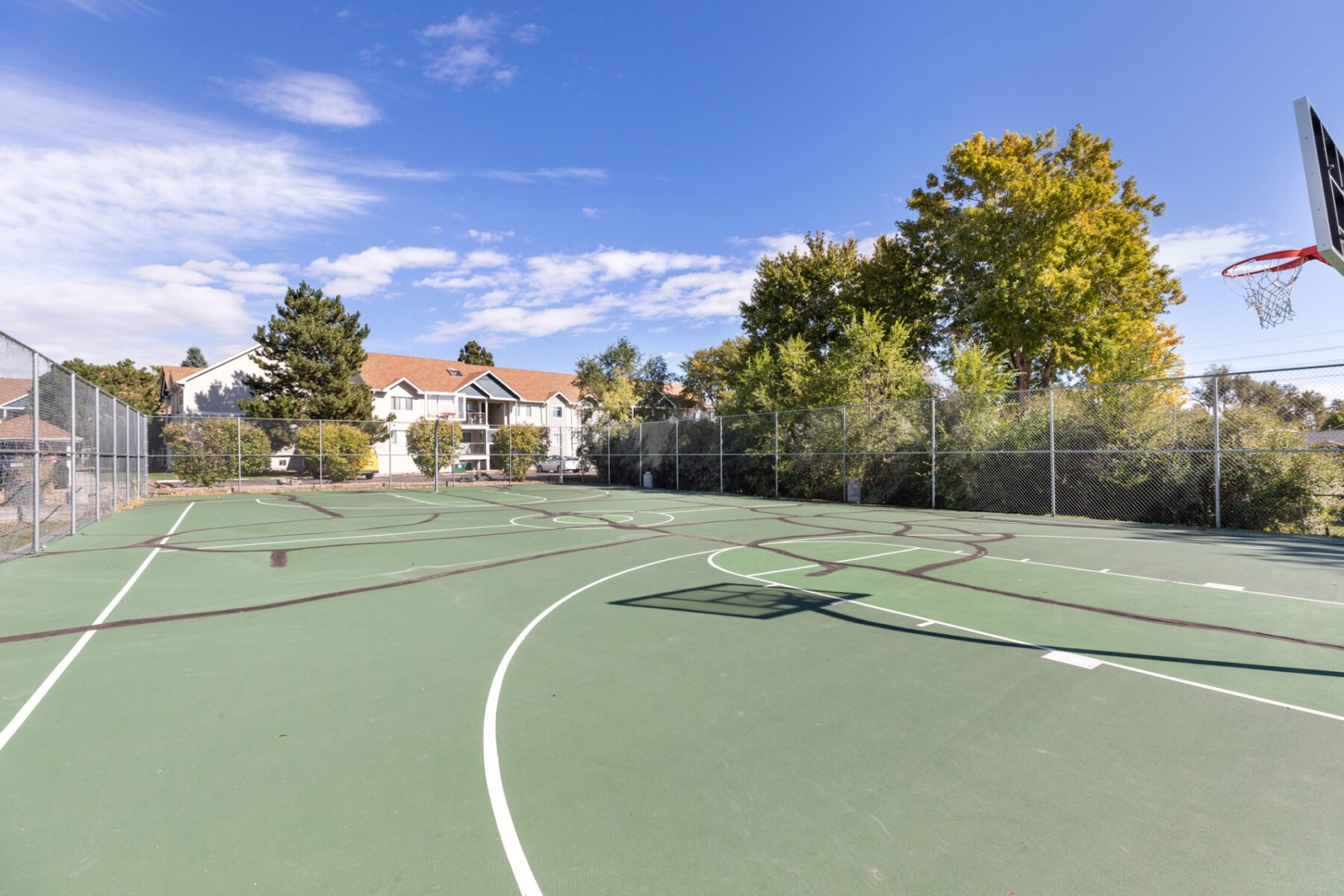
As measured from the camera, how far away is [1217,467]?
510 inches

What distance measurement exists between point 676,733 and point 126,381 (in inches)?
2764

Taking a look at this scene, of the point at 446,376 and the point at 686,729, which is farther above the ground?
the point at 446,376

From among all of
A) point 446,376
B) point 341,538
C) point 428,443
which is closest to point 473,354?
point 446,376

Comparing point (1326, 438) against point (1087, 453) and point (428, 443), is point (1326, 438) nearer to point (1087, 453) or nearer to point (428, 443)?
point (1087, 453)

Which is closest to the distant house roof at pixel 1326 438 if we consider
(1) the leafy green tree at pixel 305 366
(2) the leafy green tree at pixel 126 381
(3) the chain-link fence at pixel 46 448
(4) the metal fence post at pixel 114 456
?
(3) the chain-link fence at pixel 46 448

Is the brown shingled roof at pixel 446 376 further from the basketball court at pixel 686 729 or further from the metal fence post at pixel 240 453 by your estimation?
the basketball court at pixel 686 729

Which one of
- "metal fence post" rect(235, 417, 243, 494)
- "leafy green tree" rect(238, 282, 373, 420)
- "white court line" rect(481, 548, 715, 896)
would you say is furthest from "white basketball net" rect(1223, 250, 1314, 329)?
"leafy green tree" rect(238, 282, 373, 420)

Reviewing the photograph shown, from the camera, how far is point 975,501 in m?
17.2

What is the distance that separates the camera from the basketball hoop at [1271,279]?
796 centimetres

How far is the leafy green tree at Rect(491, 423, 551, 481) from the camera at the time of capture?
1265 inches

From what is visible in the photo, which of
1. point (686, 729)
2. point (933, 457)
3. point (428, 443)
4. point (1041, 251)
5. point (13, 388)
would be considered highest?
point (1041, 251)

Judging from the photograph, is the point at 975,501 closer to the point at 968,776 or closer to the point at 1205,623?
the point at 1205,623

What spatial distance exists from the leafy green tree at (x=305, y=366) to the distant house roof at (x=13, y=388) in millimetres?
26908

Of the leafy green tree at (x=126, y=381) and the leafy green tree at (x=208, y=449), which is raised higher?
the leafy green tree at (x=126, y=381)
